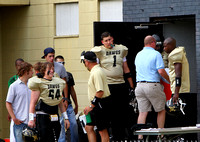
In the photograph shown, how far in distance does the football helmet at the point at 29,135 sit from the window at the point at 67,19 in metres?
6.63

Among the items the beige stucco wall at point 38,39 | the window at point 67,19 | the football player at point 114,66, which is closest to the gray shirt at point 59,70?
the football player at point 114,66

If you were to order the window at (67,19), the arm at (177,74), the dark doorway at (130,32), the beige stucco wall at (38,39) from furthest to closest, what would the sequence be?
1. the window at (67,19)
2. the beige stucco wall at (38,39)
3. the dark doorway at (130,32)
4. the arm at (177,74)

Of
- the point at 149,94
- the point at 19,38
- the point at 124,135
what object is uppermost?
the point at 19,38

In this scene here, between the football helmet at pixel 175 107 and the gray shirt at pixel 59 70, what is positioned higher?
the gray shirt at pixel 59 70

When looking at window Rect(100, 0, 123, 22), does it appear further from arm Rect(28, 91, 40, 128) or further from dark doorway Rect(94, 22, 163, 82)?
arm Rect(28, 91, 40, 128)

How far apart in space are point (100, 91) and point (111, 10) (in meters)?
5.40

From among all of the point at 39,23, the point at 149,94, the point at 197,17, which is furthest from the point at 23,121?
the point at 39,23

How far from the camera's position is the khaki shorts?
36.5 feet

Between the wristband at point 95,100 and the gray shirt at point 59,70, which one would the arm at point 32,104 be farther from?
the gray shirt at point 59,70

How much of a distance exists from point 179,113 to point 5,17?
7.28 m

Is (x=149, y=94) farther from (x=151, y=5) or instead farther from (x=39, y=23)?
(x=39, y=23)

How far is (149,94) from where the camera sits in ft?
36.5

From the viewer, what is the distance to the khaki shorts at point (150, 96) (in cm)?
1112

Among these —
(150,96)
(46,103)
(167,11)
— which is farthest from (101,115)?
(167,11)
